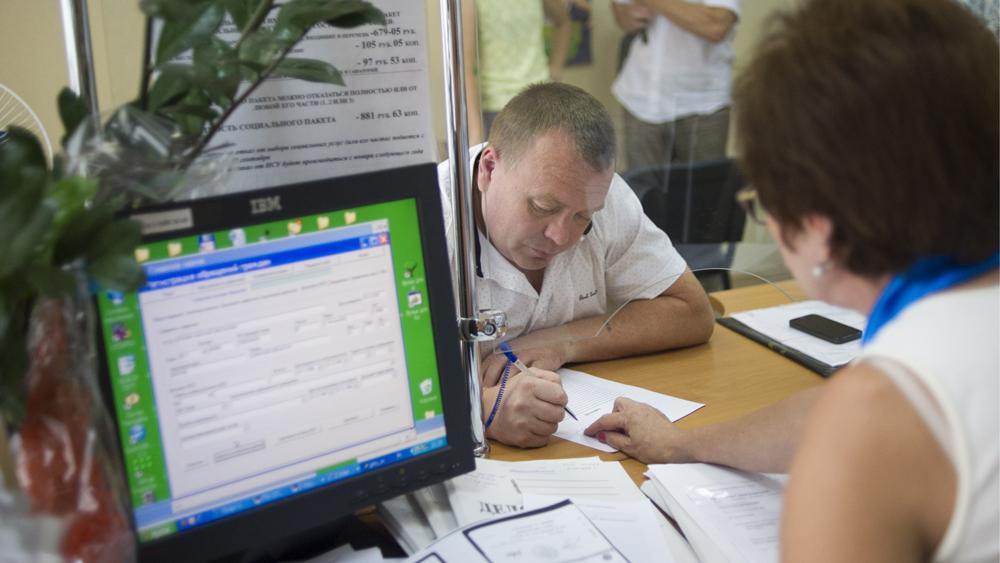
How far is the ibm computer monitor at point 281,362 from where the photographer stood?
78 cm

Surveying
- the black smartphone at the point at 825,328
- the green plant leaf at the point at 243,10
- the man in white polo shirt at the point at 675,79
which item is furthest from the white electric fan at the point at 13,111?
the man in white polo shirt at the point at 675,79

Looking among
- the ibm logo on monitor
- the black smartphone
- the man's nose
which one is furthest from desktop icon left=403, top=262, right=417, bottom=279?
the black smartphone

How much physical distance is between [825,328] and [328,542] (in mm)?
1082

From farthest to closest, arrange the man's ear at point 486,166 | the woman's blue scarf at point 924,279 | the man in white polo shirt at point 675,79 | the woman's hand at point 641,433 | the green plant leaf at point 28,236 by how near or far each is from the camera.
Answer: the man in white polo shirt at point 675,79, the man's ear at point 486,166, the woman's hand at point 641,433, the woman's blue scarf at point 924,279, the green plant leaf at point 28,236

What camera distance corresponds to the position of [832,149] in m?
0.67

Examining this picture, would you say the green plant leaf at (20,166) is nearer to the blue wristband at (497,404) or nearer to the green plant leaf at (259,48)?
the green plant leaf at (259,48)

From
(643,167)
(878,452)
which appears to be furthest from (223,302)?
(643,167)

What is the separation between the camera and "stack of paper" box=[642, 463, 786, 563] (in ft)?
3.05

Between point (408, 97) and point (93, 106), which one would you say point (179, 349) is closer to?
point (93, 106)

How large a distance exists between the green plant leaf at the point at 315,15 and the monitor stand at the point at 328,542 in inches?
21.3

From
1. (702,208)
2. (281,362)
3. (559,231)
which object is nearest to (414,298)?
(281,362)

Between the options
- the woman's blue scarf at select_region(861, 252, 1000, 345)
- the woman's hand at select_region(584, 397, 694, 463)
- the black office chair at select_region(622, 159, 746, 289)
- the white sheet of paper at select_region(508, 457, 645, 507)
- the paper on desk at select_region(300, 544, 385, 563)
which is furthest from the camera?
the black office chair at select_region(622, 159, 746, 289)

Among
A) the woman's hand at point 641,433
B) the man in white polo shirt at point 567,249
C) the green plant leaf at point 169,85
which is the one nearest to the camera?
the green plant leaf at point 169,85

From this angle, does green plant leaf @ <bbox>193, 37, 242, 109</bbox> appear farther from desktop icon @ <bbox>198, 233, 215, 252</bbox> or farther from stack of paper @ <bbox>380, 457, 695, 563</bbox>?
stack of paper @ <bbox>380, 457, 695, 563</bbox>
